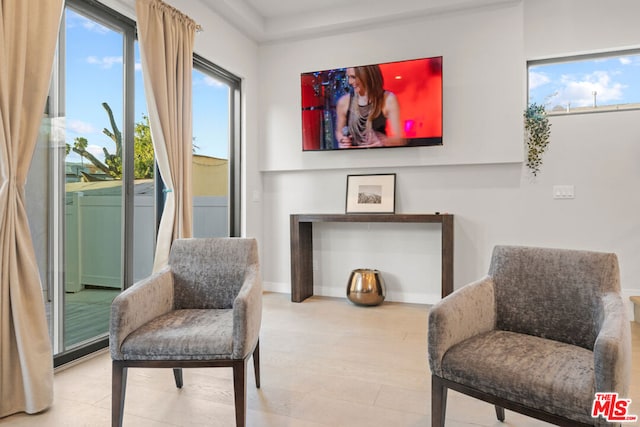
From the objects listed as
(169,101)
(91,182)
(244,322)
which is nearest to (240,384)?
(244,322)

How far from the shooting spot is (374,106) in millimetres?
3875

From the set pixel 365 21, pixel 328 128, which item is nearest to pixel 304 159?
pixel 328 128

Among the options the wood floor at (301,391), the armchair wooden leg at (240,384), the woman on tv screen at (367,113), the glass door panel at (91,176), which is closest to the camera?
the armchair wooden leg at (240,384)

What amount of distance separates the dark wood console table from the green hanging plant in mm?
919

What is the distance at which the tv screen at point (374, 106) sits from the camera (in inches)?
146

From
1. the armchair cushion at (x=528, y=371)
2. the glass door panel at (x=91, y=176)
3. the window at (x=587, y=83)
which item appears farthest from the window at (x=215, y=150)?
the window at (x=587, y=83)

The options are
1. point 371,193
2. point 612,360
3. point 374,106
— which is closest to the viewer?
point 612,360

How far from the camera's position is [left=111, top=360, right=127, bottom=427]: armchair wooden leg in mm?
1627

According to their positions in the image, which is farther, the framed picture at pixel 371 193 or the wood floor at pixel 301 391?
the framed picture at pixel 371 193

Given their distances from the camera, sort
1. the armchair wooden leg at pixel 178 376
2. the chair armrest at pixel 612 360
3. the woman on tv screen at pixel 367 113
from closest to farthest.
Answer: the chair armrest at pixel 612 360, the armchair wooden leg at pixel 178 376, the woman on tv screen at pixel 367 113

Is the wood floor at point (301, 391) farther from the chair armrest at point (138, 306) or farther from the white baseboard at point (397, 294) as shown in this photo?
the white baseboard at point (397, 294)

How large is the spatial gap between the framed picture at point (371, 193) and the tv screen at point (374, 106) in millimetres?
329

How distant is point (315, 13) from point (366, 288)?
9.05ft

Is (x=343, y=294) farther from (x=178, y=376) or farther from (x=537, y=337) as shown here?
(x=537, y=337)
